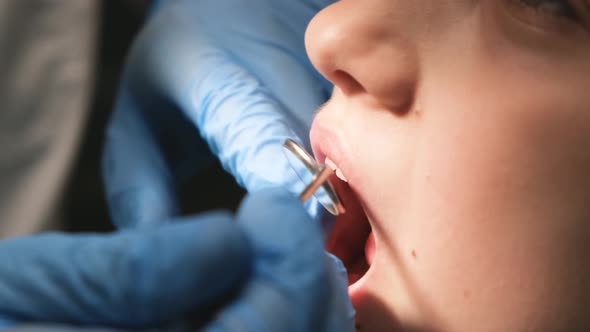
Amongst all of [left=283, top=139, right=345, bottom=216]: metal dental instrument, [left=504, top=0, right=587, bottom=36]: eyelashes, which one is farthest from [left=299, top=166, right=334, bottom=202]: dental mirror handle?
[left=504, top=0, right=587, bottom=36]: eyelashes

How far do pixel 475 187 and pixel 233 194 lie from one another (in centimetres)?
85

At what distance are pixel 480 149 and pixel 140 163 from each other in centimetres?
71

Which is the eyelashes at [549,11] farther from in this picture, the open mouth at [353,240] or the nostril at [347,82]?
the open mouth at [353,240]

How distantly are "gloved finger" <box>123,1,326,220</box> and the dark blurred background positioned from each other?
19 cm

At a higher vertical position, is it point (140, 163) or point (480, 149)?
point (480, 149)

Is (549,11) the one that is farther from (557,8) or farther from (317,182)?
(317,182)

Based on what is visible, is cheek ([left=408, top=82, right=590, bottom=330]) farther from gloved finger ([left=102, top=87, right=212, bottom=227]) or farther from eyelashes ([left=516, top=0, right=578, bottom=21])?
gloved finger ([left=102, top=87, right=212, bottom=227])

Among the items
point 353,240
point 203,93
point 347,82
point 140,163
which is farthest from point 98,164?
point 347,82

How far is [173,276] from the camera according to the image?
1.47ft

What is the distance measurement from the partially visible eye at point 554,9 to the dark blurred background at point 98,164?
2.89ft

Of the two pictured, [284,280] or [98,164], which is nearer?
[284,280]

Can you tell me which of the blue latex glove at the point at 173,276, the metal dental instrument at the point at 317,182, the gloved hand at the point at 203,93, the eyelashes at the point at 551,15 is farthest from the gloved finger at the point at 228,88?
the eyelashes at the point at 551,15

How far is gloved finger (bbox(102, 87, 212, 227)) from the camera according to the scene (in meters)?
0.98

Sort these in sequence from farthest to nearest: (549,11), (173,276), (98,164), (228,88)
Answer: (98,164)
(228,88)
(549,11)
(173,276)
